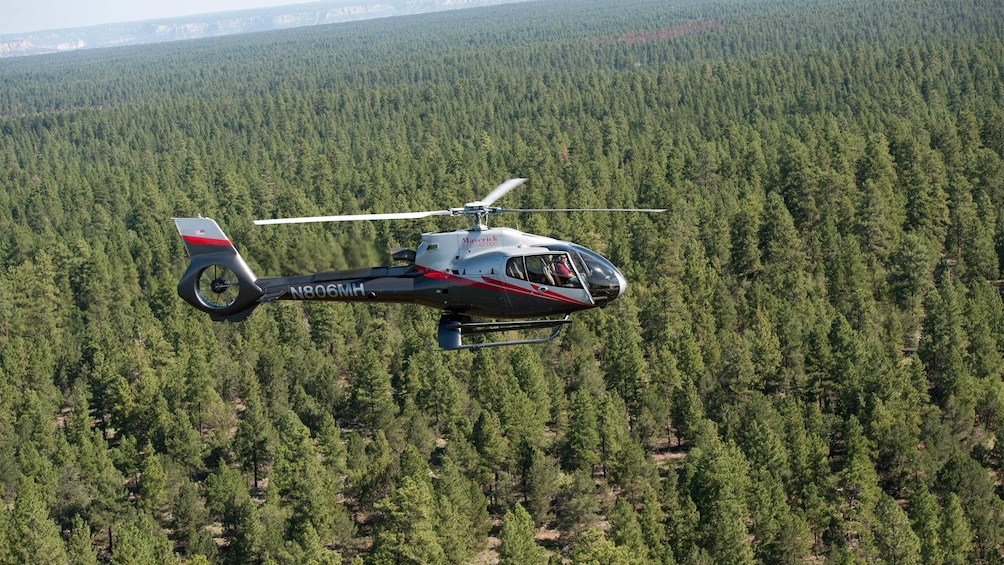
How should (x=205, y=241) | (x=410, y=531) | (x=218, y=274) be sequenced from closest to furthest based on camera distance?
(x=205, y=241), (x=218, y=274), (x=410, y=531)

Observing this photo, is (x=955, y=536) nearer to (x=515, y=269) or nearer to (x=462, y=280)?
(x=515, y=269)

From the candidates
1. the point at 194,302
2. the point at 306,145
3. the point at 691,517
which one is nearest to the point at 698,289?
the point at 691,517

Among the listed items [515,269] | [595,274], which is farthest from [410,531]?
[595,274]

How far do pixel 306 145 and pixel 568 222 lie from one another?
296ft

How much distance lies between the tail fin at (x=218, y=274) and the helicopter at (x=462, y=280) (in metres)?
0.03

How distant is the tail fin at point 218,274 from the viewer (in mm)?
40000

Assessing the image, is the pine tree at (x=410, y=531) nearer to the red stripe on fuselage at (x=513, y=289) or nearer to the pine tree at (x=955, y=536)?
the pine tree at (x=955, y=536)

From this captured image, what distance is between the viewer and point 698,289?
10188cm

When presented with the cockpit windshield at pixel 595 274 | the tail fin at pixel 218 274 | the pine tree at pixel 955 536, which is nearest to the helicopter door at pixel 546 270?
the cockpit windshield at pixel 595 274

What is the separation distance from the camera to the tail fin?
40.0m

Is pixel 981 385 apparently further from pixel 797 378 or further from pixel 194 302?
pixel 194 302

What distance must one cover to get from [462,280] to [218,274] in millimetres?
8429

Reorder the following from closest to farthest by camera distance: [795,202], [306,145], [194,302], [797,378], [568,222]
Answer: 1. [194,302]
2. [797,378]
3. [568,222]
4. [795,202]
5. [306,145]

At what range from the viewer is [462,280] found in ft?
126
